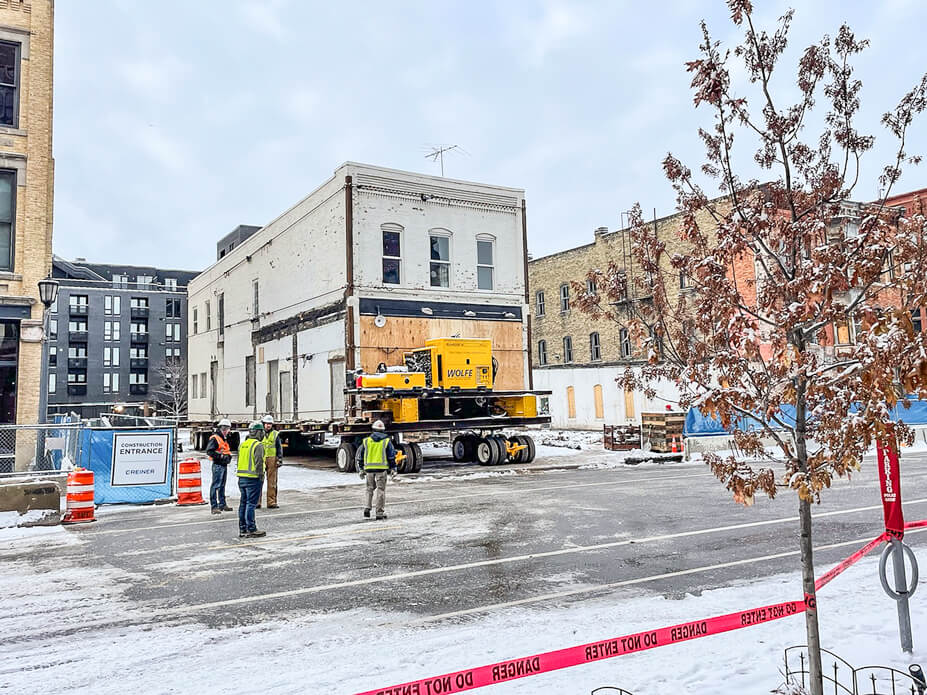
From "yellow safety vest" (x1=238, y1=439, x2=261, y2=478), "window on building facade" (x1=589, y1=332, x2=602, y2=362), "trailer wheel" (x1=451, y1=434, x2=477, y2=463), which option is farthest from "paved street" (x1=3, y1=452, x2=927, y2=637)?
"window on building facade" (x1=589, y1=332, x2=602, y2=362)

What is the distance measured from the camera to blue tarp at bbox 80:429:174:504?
49.2 ft

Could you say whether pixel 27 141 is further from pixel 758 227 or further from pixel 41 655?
pixel 758 227

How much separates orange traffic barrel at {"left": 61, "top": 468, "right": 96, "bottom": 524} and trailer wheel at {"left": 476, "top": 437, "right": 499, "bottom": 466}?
1185 cm

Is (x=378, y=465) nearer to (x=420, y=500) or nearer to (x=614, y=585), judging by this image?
(x=420, y=500)

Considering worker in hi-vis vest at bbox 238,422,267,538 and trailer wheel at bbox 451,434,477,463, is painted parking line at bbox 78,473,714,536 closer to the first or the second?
worker in hi-vis vest at bbox 238,422,267,538

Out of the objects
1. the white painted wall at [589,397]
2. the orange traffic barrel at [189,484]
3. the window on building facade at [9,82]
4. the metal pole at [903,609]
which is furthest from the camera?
the white painted wall at [589,397]

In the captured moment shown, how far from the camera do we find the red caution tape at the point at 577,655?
13.6ft

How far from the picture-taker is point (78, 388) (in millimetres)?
89438

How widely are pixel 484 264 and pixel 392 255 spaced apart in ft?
10.4

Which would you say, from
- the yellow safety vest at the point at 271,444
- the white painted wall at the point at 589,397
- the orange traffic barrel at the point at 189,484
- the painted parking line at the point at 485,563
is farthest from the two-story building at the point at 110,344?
the painted parking line at the point at 485,563

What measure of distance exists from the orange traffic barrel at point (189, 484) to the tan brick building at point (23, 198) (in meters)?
4.93

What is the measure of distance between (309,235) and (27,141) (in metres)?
8.14

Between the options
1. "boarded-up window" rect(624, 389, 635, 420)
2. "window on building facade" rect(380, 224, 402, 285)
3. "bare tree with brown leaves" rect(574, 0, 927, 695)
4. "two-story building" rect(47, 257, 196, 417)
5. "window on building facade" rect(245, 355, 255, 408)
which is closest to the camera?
"bare tree with brown leaves" rect(574, 0, 927, 695)

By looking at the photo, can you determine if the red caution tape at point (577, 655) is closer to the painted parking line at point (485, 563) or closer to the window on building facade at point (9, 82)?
the painted parking line at point (485, 563)
